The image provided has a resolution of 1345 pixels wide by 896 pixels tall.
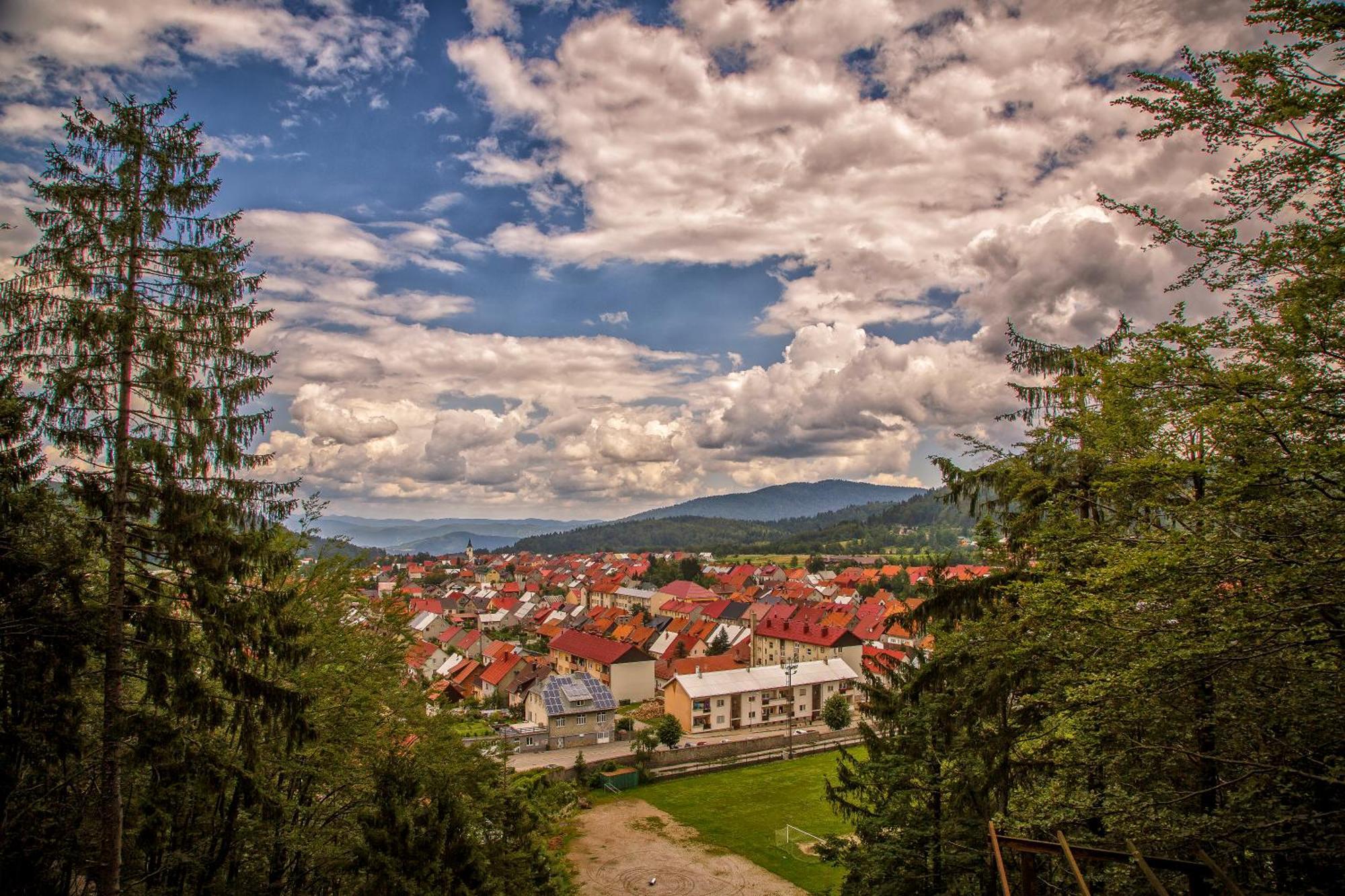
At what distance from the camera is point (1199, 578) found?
6.86m

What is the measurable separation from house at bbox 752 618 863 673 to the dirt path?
2939 cm

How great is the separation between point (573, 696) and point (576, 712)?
0.95 metres

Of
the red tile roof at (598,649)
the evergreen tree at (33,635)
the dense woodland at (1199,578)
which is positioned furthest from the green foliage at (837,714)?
the evergreen tree at (33,635)

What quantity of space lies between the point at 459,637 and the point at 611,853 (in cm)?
5363

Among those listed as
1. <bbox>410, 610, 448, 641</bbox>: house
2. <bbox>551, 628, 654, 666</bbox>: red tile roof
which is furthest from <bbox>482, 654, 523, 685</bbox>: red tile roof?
<bbox>410, 610, 448, 641</bbox>: house

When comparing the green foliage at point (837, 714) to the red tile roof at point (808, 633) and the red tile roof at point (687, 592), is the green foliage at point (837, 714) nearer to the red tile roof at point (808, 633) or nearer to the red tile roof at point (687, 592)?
the red tile roof at point (808, 633)

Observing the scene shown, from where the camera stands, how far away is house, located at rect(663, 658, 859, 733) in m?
46.7

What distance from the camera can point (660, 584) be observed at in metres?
118

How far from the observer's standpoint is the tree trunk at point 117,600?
837 cm

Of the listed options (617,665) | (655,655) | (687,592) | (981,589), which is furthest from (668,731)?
(687,592)

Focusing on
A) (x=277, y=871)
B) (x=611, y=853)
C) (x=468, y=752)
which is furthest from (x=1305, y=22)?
(x=611, y=853)

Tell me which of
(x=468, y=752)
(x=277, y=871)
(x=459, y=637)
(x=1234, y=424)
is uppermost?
(x=1234, y=424)

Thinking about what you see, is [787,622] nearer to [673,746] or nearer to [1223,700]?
[673,746]

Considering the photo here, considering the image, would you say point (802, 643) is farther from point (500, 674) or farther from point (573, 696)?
point (500, 674)
